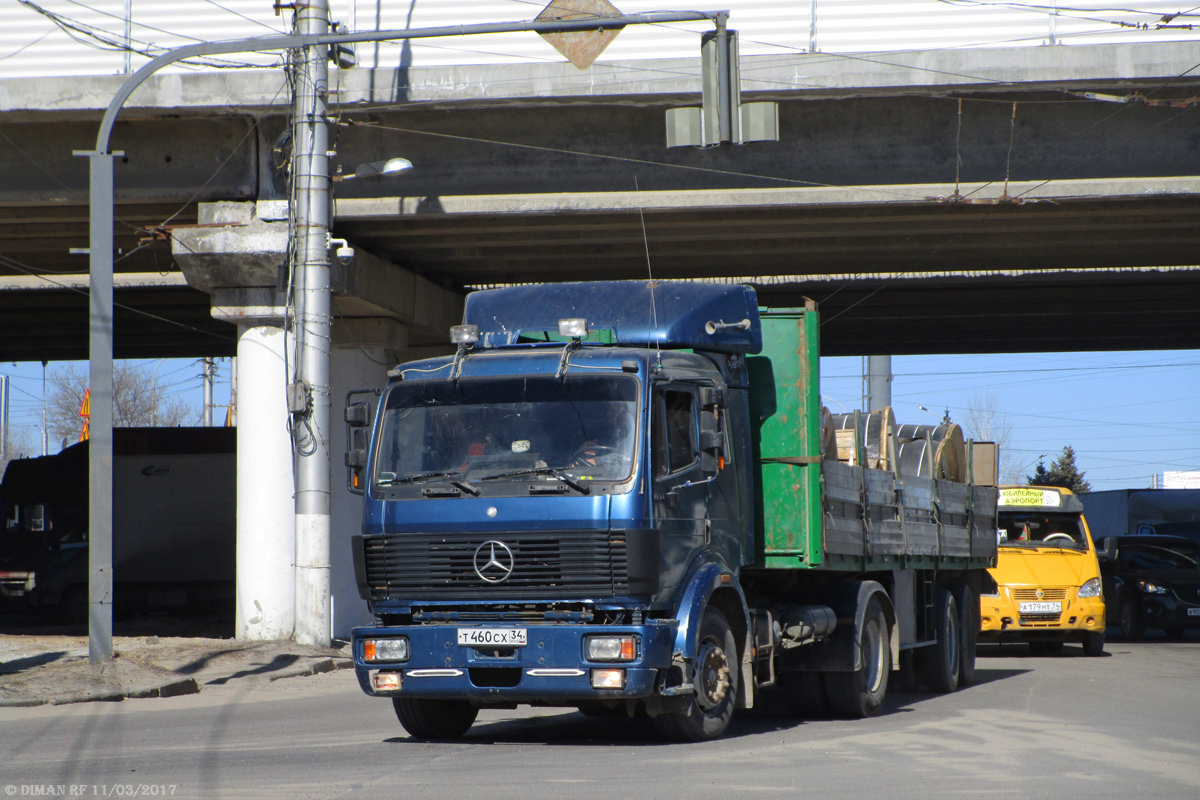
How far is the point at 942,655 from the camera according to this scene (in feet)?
43.6

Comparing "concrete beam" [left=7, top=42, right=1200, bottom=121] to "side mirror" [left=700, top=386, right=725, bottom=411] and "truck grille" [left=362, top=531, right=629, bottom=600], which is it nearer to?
"side mirror" [left=700, top=386, right=725, bottom=411]

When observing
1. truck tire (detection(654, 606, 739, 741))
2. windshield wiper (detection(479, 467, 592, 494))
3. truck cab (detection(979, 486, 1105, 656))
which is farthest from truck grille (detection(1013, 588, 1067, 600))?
windshield wiper (detection(479, 467, 592, 494))

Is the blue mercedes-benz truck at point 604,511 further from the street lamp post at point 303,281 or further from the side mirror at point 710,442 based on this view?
the street lamp post at point 303,281

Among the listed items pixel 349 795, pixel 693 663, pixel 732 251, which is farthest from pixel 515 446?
pixel 732 251

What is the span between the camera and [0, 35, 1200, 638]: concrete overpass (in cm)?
1606

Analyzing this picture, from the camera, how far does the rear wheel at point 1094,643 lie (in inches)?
715

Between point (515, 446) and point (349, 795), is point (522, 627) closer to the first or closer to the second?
point (515, 446)

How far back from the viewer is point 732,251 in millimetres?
21547

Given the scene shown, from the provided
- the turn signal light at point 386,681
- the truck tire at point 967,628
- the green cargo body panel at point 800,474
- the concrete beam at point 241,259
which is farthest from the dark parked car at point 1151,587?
the turn signal light at point 386,681

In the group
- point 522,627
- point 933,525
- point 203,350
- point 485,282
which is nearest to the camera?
point 522,627

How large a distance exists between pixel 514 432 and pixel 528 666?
147 cm

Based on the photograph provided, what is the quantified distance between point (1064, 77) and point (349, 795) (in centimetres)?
1217

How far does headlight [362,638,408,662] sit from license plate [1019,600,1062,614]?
11.2m

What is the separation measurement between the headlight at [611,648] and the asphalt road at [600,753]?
0.63 m
